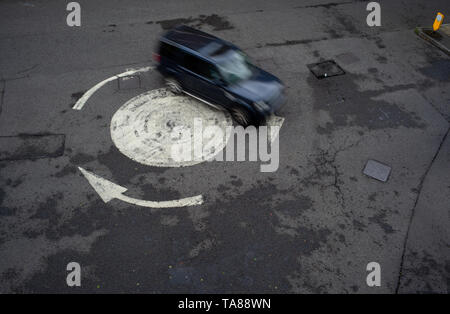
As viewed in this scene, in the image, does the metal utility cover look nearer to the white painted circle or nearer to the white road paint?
the white painted circle

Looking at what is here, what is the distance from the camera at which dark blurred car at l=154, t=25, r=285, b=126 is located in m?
8.59

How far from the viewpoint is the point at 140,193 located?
7.63 meters

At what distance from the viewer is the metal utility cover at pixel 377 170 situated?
26.4 ft

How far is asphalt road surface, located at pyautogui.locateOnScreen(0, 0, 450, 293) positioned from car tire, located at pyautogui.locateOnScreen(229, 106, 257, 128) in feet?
3.72

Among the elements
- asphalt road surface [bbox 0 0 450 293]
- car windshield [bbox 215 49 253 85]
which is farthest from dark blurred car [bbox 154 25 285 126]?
asphalt road surface [bbox 0 0 450 293]

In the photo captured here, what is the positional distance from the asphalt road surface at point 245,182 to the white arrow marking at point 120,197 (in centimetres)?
15

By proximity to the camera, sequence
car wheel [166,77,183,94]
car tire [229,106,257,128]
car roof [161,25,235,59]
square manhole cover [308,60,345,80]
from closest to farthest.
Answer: car tire [229,106,257,128] < car roof [161,25,235,59] < car wheel [166,77,183,94] < square manhole cover [308,60,345,80]

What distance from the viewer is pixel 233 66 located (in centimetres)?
887

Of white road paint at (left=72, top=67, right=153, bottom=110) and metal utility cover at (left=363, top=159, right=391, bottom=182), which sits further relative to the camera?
white road paint at (left=72, top=67, right=153, bottom=110)

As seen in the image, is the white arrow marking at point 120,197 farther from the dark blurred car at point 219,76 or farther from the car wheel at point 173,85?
the car wheel at point 173,85

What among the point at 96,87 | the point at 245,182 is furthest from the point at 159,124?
the point at 245,182

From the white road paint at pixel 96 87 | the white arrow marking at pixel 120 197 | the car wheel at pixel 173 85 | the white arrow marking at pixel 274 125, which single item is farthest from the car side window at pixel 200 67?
the white arrow marking at pixel 120 197

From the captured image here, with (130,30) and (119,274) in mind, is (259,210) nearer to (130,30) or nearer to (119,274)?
(119,274)

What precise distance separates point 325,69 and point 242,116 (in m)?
4.34
